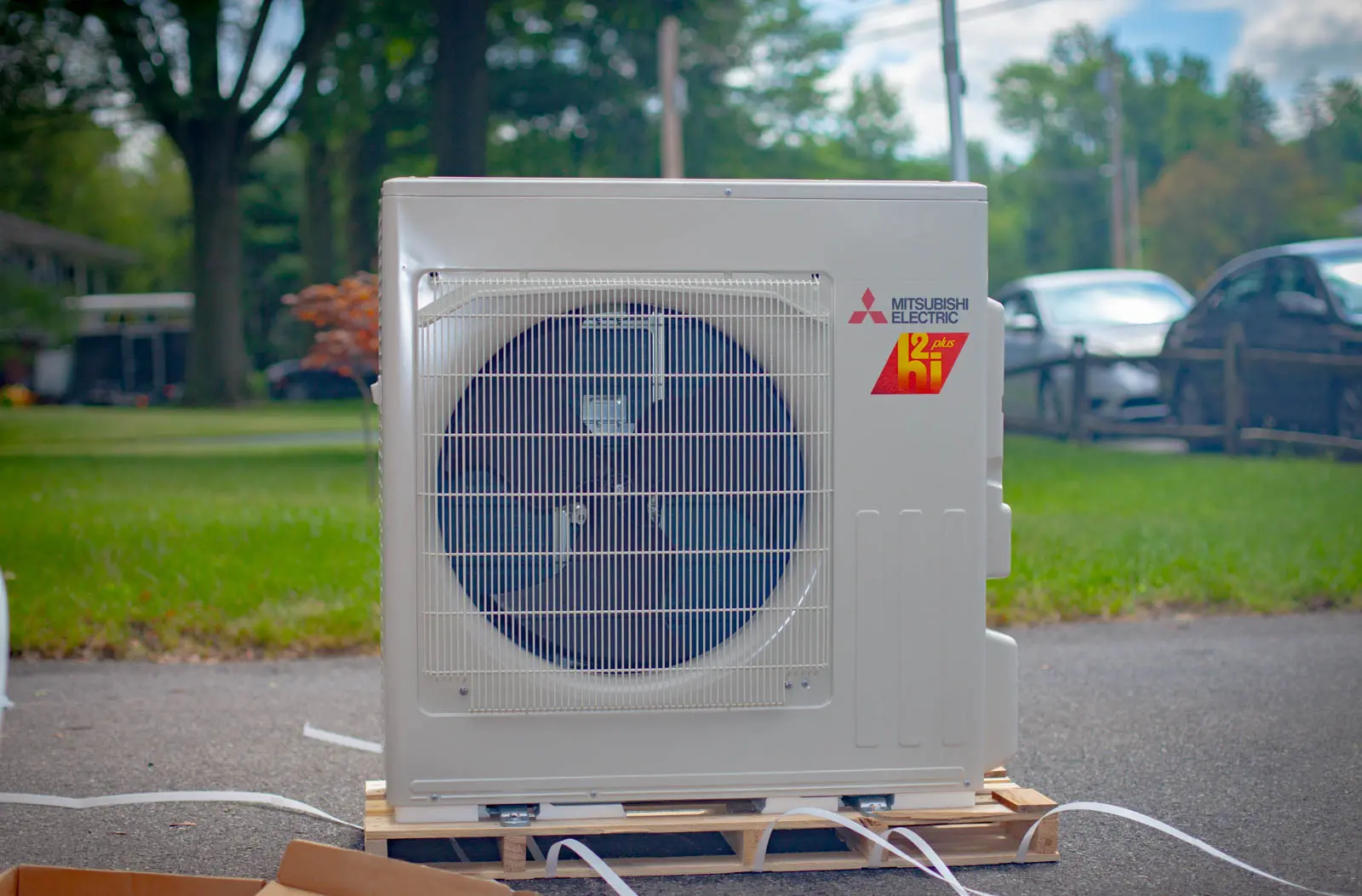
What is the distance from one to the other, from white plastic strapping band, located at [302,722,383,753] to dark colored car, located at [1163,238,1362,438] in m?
7.16

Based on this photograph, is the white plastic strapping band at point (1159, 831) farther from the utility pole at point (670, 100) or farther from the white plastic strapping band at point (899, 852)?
the utility pole at point (670, 100)

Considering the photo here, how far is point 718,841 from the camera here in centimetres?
327

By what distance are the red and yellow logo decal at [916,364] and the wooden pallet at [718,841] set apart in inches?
37.8

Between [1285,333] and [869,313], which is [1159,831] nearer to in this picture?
[869,313]

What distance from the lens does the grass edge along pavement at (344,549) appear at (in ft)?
18.8

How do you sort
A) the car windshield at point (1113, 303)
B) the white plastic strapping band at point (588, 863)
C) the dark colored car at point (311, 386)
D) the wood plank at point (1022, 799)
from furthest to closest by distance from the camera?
the dark colored car at point (311, 386), the car windshield at point (1113, 303), the wood plank at point (1022, 799), the white plastic strapping band at point (588, 863)

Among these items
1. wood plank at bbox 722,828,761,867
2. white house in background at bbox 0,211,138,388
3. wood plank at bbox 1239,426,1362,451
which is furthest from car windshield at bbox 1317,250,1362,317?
white house in background at bbox 0,211,138,388

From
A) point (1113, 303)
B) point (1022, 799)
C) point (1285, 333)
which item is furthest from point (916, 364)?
point (1113, 303)

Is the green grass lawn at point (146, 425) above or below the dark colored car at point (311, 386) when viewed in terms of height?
below

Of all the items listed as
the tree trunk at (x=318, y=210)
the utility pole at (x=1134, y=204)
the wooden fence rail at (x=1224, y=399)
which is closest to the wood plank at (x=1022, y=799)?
the wooden fence rail at (x=1224, y=399)

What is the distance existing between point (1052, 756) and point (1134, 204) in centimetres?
1791

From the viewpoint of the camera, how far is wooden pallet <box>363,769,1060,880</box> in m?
2.90

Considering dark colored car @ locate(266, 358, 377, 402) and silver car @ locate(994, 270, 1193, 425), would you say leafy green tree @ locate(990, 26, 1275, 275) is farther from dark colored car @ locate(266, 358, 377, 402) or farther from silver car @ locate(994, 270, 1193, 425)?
dark colored car @ locate(266, 358, 377, 402)

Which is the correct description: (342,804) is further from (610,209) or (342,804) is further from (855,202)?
(855,202)
